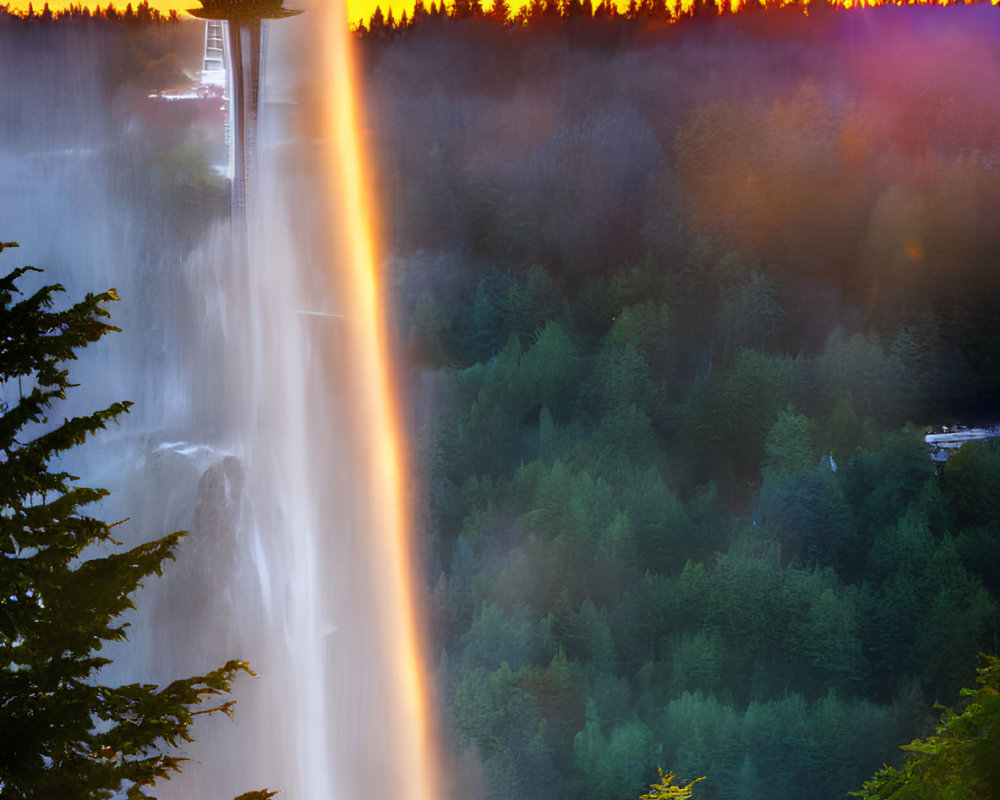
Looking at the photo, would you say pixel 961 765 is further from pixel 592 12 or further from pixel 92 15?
pixel 592 12

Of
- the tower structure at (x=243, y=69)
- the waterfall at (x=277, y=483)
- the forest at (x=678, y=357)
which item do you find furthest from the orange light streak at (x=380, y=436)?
the tower structure at (x=243, y=69)

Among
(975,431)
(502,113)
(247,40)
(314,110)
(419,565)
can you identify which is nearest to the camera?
(247,40)

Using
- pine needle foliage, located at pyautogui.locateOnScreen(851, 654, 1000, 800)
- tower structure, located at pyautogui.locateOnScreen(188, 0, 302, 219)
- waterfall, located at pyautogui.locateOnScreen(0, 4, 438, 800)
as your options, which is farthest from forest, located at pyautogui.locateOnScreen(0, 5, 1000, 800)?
pine needle foliage, located at pyautogui.locateOnScreen(851, 654, 1000, 800)

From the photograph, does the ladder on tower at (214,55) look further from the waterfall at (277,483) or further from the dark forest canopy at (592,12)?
the dark forest canopy at (592,12)

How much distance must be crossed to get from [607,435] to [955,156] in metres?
13.1

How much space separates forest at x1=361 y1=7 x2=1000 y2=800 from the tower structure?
9.79 m

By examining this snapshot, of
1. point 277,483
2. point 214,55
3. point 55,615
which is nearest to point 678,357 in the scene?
point 214,55

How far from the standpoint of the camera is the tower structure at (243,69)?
26500mm

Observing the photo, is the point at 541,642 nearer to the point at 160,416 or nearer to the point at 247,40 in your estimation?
the point at 160,416

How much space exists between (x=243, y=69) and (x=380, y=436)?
9.03 metres

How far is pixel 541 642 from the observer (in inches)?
1262

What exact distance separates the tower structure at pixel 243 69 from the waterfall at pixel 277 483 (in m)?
0.37

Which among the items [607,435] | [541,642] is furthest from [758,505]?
[541,642]

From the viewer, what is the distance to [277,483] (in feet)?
92.8
